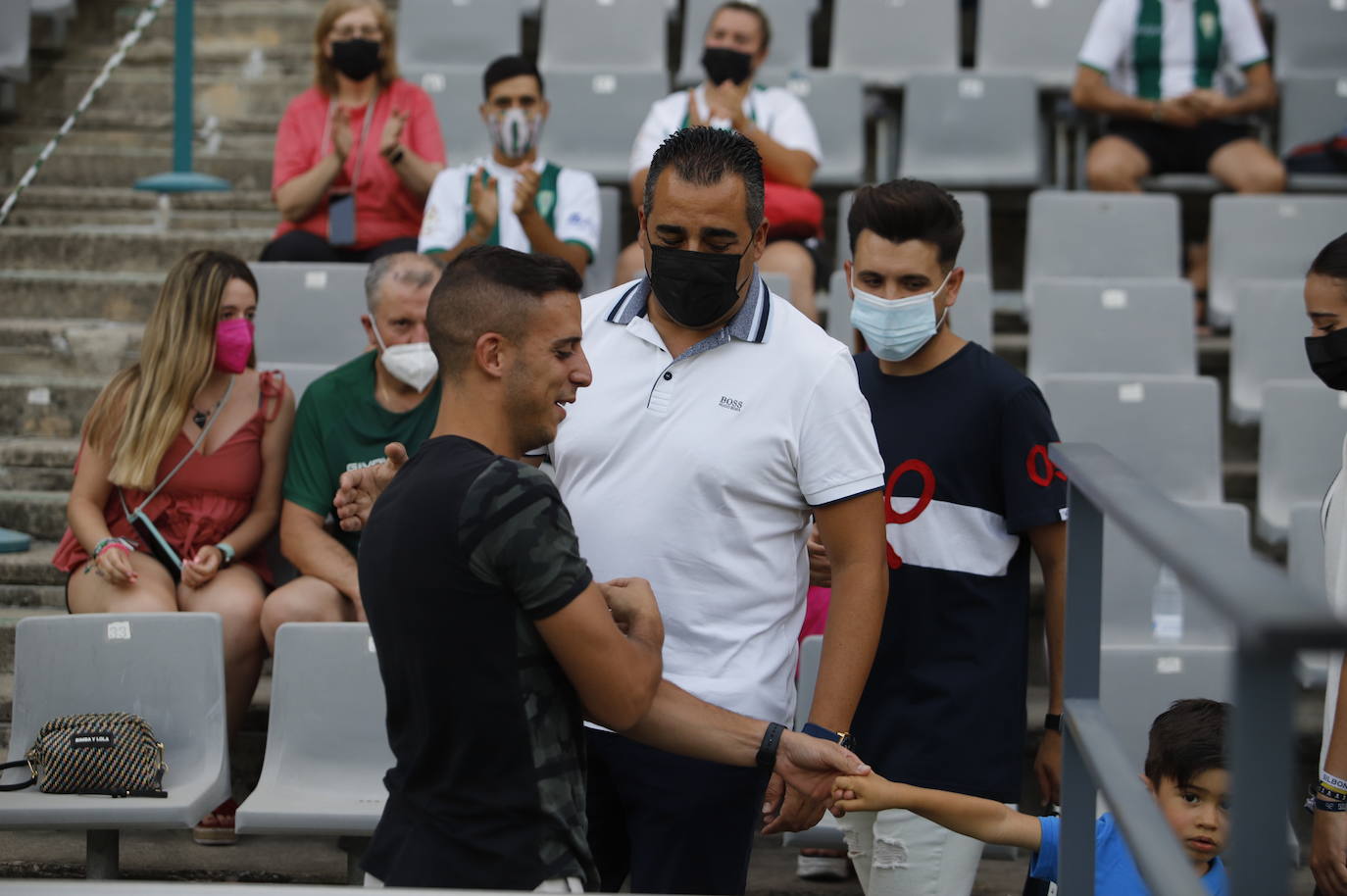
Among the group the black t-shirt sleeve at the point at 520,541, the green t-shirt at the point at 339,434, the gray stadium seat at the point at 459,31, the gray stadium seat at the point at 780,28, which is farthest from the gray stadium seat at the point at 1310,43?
the black t-shirt sleeve at the point at 520,541

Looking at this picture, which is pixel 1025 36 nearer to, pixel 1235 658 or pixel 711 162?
pixel 711 162

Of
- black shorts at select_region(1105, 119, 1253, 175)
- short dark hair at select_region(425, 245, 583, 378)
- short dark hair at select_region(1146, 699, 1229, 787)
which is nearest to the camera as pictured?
short dark hair at select_region(425, 245, 583, 378)

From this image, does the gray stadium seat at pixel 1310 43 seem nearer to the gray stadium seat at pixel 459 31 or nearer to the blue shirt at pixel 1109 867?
the gray stadium seat at pixel 459 31

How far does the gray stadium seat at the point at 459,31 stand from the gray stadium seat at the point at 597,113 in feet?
2.21

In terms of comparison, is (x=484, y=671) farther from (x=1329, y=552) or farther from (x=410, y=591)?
(x=1329, y=552)

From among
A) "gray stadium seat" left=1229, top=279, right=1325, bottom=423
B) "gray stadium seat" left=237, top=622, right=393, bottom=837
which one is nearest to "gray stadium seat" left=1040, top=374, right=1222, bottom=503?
"gray stadium seat" left=1229, top=279, right=1325, bottom=423

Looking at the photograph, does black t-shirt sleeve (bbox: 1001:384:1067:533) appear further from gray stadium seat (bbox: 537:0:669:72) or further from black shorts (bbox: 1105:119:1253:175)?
gray stadium seat (bbox: 537:0:669:72)

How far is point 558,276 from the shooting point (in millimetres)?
1838

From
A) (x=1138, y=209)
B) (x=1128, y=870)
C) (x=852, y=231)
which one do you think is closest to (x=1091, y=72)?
(x=1138, y=209)

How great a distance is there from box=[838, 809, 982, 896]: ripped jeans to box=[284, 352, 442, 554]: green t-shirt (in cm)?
180

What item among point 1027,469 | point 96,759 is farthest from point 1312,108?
point 96,759

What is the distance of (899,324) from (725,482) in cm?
60

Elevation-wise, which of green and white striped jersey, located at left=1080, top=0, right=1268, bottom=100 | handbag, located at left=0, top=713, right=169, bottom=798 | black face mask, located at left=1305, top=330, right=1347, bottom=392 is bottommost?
handbag, located at left=0, top=713, right=169, bottom=798

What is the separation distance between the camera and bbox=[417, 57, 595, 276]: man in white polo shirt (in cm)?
→ 469
